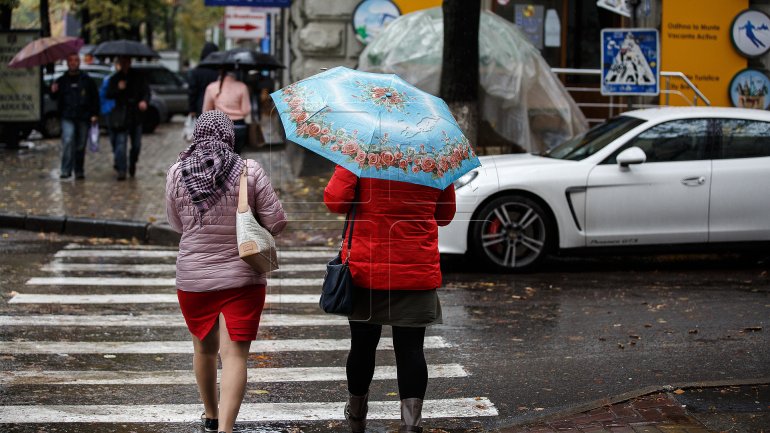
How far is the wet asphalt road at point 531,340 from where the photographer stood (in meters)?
6.77

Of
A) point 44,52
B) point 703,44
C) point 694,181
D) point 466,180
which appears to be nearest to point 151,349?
point 466,180

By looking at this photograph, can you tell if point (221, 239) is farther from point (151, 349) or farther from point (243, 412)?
point (151, 349)

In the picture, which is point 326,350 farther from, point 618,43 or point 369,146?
point 618,43

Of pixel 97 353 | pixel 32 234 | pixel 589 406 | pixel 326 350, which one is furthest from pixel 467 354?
pixel 32 234

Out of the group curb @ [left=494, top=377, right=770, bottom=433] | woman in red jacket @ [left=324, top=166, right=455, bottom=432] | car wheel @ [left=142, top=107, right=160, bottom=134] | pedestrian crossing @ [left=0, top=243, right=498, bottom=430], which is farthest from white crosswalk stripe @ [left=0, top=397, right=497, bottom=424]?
car wheel @ [left=142, top=107, right=160, bottom=134]

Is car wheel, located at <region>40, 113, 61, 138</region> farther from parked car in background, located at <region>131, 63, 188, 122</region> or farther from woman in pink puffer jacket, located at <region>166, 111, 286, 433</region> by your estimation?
woman in pink puffer jacket, located at <region>166, 111, 286, 433</region>

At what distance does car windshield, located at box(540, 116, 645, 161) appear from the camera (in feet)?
37.0

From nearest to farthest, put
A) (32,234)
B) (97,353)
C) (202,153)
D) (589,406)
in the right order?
(202,153)
(589,406)
(97,353)
(32,234)

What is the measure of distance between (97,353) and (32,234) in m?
6.29

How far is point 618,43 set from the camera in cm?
1443

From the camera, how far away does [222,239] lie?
5570mm

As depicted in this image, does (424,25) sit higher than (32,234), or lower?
higher

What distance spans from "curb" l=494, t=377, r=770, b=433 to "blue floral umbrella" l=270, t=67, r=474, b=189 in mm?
1519

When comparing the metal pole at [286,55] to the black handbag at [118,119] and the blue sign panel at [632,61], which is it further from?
the blue sign panel at [632,61]
